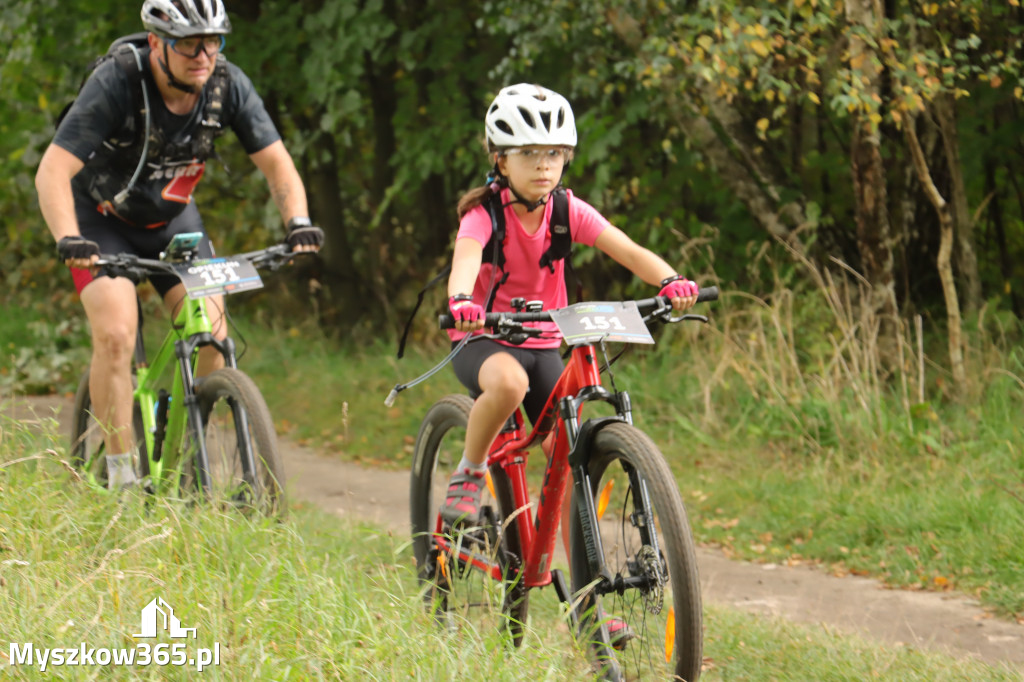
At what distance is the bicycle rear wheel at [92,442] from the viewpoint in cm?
524

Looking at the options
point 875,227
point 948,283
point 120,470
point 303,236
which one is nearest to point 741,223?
point 875,227

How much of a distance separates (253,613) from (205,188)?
8.91 meters

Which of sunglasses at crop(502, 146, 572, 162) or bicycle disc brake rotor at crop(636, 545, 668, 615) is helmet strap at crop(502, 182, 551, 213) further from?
bicycle disc brake rotor at crop(636, 545, 668, 615)

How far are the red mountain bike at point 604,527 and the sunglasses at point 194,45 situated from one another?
5.79 feet

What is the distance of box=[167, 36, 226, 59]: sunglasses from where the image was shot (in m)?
4.57

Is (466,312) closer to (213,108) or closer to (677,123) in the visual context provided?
(213,108)

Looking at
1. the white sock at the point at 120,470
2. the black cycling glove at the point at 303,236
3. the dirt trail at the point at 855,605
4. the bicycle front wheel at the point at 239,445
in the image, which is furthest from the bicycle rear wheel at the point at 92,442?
the black cycling glove at the point at 303,236

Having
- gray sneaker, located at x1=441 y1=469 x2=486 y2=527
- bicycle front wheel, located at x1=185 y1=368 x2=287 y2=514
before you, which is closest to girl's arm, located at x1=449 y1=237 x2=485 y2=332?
gray sneaker, located at x1=441 y1=469 x2=486 y2=527

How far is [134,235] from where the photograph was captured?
16.9ft

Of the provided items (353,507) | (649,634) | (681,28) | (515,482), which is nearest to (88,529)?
(515,482)

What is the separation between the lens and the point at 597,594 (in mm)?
3680

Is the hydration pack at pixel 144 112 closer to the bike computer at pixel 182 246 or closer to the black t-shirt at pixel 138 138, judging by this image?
the black t-shirt at pixel 138 138

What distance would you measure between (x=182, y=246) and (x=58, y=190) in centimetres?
54

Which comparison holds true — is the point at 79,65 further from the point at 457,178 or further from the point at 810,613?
the point at 810,613
